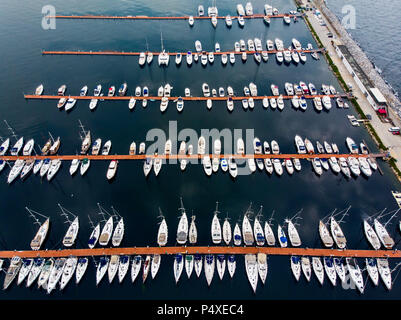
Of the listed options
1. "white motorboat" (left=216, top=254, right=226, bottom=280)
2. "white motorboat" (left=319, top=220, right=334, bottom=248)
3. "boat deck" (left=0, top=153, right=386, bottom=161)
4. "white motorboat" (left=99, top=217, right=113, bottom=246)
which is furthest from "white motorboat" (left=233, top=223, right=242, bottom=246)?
"white motorboat" (left=99, top=217, right=113, bottom=246)

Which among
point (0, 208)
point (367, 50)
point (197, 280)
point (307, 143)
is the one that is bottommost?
point (197, 280)

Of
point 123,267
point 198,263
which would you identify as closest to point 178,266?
point 198,263

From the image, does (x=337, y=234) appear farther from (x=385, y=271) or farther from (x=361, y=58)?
(x=361, y=58)

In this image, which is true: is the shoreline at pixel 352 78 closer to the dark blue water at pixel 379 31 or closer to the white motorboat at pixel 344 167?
the dark blue water at pixel 379 31

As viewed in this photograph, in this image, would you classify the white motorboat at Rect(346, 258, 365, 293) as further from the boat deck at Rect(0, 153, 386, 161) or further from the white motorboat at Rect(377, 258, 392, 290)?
the boat deck at Rect(0, 153, 386, 161)

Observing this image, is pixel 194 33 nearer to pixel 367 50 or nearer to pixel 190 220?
pixel 367 50

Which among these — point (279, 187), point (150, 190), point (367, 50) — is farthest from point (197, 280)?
point (367, 50)
